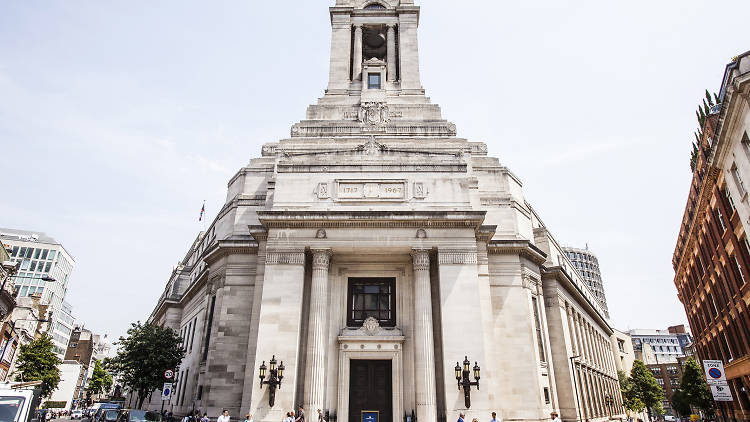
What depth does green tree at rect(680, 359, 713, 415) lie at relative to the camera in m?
56.4

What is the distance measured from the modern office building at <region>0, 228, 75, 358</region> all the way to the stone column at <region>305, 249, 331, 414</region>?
85.1 meters

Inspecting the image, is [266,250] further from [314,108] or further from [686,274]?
[686,274]

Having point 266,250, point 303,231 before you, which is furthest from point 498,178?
point 266,250

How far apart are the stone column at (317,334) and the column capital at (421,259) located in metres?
5.51

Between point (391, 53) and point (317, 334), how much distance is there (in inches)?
1247

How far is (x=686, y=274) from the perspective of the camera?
5206cm

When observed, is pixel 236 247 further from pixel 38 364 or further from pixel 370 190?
pixel 38 364

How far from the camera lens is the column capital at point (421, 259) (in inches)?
1149

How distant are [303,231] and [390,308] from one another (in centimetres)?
760

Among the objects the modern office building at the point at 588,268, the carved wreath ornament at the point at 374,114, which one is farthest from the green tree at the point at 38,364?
the modern office building at the point at 588,268

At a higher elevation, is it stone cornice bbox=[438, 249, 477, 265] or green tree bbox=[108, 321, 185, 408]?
stone cornice bbox=[438, 249, 477, 265]

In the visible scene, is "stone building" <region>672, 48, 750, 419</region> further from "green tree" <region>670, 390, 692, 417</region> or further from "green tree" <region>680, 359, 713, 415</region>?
"green tree" <region>670, 390, 692, 417</region>

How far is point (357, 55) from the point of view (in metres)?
47.5

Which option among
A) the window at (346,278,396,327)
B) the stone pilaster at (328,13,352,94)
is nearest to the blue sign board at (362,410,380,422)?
the window at (346,278,396,327)
